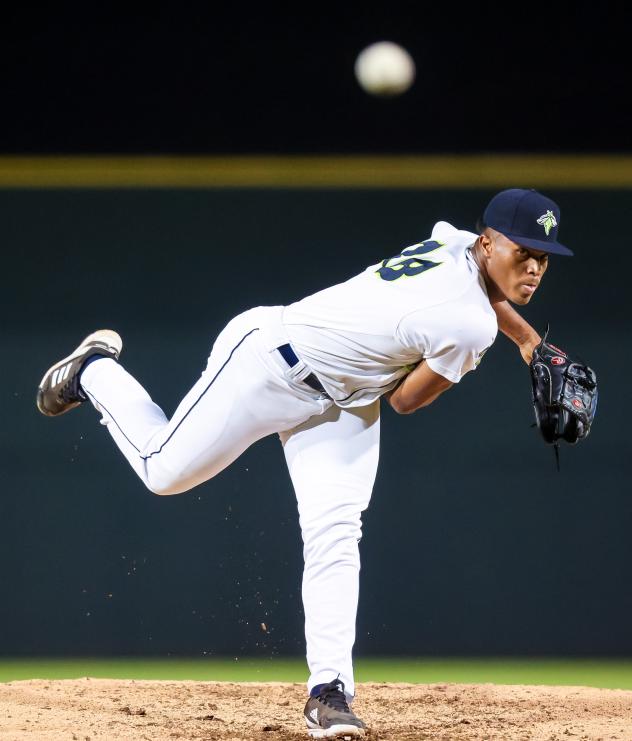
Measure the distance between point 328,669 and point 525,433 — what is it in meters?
2.37

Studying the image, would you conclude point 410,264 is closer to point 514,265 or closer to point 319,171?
point 514,265

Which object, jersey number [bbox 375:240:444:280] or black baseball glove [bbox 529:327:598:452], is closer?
jersey number [bbox 375:240:444:280]

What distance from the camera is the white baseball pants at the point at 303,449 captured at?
118 inches

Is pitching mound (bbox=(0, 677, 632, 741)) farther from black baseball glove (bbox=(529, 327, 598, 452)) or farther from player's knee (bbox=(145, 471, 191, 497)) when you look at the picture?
black baseball glove (bbox=(529, 327, 598, 452))

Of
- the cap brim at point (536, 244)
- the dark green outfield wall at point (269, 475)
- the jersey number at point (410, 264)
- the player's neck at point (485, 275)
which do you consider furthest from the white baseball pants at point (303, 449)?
the dark green outfield wall at point (269, 475)

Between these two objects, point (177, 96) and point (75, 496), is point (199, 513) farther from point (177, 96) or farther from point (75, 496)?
point (177, 96)

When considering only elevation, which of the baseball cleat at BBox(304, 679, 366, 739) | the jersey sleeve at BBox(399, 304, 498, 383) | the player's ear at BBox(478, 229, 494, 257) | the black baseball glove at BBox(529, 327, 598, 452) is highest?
the player's ear at BBox(478, 229, 494, 257)

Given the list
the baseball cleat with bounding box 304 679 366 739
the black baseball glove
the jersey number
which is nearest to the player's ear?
the jersey number

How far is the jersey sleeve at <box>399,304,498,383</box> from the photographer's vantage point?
Result: 2738 millimetres

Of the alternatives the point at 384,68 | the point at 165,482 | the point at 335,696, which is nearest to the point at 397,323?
the point at 165,482

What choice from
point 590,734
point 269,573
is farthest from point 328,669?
point 269,573

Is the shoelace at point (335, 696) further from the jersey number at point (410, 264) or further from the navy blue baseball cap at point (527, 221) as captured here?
the navy blue baseball cap at point (527, 221)

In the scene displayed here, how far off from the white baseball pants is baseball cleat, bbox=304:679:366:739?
0.13ft

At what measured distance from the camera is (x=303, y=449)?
3.10 m
